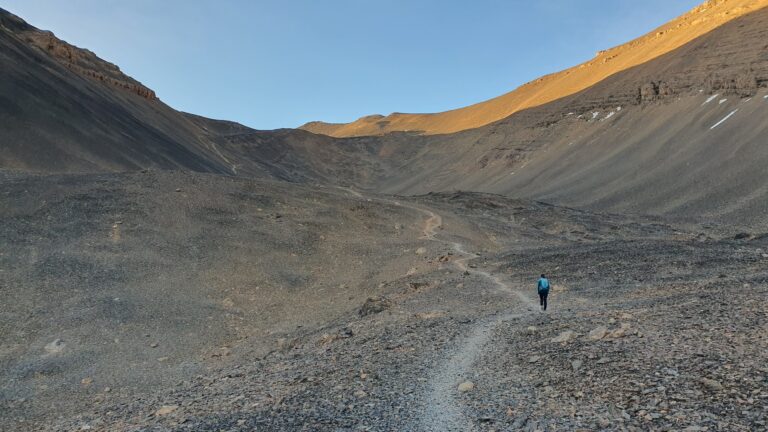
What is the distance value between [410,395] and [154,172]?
26695 mm

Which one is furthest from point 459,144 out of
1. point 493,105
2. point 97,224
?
point 97,224

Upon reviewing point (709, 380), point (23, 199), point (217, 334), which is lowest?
point (217, 334)

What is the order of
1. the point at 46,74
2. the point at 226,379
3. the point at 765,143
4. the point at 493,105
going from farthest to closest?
the point at 493,105 < the point at 765,143 < the point at 46,74 < the point at 226,379

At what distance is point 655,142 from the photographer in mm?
61000

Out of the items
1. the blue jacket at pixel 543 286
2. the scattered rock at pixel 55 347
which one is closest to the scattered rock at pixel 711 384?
the blue jacket at pixel 543 286

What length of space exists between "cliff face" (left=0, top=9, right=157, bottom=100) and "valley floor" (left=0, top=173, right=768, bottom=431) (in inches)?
1724

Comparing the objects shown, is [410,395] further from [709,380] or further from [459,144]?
[459,144]

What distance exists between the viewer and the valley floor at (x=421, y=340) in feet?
23.1

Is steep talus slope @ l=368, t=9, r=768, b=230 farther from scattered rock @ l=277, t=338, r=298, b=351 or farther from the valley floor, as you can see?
scattered rock @ l=277, t=338, r=298, b=351

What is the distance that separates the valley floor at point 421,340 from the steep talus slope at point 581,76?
65.7 metres

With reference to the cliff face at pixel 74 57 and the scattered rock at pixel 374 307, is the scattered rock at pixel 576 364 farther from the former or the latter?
the cliff face at pixel 74 57

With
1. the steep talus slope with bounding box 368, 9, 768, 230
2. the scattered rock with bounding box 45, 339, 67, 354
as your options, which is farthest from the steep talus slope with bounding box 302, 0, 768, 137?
the scattered rock with bounding box 45, 339, 67, 354

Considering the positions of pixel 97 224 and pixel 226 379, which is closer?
pixel 226 379

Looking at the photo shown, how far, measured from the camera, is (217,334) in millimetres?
17156
